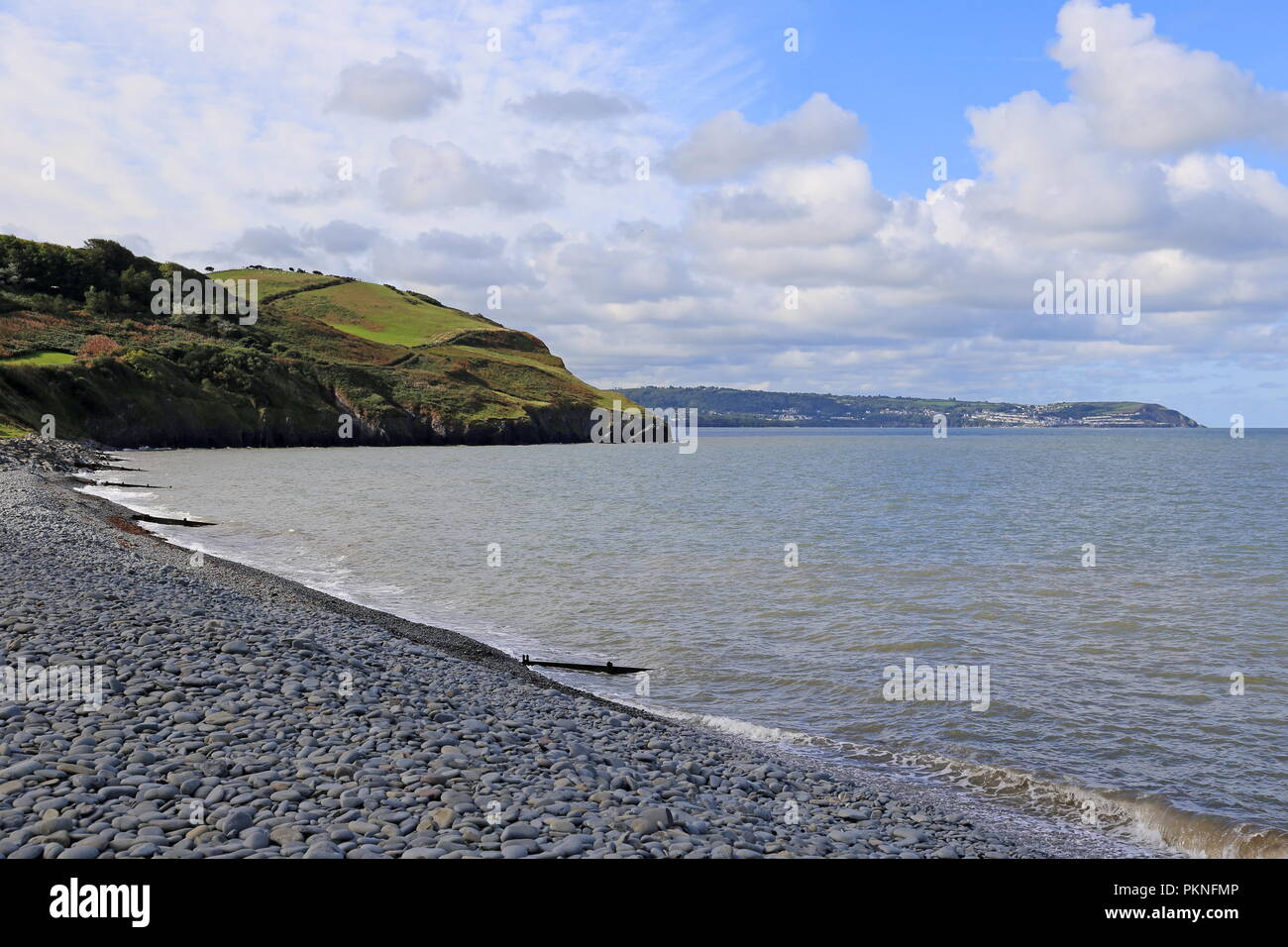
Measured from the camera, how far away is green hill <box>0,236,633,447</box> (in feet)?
342

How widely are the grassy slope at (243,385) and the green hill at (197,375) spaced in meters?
0.23

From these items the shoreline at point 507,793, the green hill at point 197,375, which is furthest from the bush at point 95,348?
the shoreline at point 507,793

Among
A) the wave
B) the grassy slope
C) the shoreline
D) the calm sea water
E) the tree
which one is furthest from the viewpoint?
the tree

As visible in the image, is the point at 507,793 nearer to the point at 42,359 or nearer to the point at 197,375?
the point at 42,359

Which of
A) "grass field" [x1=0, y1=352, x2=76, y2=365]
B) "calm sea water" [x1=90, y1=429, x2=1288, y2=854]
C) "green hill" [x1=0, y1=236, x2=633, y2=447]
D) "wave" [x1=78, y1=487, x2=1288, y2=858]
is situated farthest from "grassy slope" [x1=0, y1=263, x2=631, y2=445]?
"wave" [x1=78, y1=487, x2=1288, y2=858]

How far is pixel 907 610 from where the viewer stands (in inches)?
993

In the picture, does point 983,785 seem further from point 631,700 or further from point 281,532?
point 281,532

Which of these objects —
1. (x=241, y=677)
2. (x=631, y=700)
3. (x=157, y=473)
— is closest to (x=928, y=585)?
(x=631, y=700)

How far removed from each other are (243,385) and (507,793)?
134720 mm

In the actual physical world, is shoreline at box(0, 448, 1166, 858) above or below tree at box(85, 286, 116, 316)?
below

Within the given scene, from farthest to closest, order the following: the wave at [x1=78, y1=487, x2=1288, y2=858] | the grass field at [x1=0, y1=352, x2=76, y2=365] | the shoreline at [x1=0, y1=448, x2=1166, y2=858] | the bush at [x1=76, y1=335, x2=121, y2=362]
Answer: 1. the bush at [x1=76, y1=335, x2=121, y2=362]
2. the grass field at [x1=0, y1=352, x2=76, y2=365]
3. the wave at [x1=78, y1=487, x2=1288, y2=858]
4. the shoreline at [x1=0, y1=448, x2=1166, y2=858]

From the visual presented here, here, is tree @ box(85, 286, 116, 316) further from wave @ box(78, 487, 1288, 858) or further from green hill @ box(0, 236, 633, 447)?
wave @ box(78, 487, 1288, 858)

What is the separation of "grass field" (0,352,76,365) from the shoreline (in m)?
104
